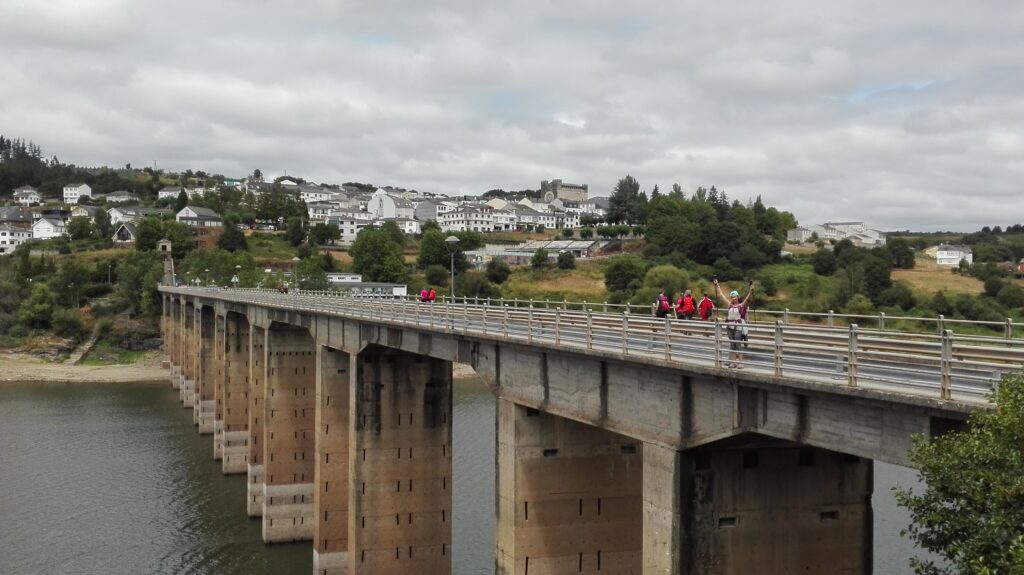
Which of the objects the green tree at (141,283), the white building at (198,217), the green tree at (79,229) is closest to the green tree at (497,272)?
the green tree at (141,283)

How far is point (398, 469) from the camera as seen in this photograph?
3672 centimetres

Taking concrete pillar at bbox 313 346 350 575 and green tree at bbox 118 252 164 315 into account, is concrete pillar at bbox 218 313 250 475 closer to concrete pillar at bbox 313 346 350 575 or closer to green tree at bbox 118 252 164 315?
concrete pillar at bbox 313 346 350 575

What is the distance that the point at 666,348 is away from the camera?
61.4 feet

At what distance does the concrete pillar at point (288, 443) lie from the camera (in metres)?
46.8

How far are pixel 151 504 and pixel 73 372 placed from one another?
63568 mm

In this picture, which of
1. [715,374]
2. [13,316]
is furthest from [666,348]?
[13,316]

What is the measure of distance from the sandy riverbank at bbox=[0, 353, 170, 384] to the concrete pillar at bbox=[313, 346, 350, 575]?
7205 centimetres

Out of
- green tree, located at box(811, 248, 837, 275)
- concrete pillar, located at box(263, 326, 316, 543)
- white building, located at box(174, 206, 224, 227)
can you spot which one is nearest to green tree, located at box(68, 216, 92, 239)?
white building, located at box(174, 206, 224, 227)

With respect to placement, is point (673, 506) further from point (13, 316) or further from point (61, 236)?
point (61, 236)

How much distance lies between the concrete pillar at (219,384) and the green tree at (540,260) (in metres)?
84.7

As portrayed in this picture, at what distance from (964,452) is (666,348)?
760 centimetres

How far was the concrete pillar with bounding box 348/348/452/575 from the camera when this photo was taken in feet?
119

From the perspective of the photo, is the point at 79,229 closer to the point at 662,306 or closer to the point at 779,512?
the point at 662,306

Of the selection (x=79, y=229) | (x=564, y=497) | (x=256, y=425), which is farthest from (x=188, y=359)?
(x=79, y=229)
